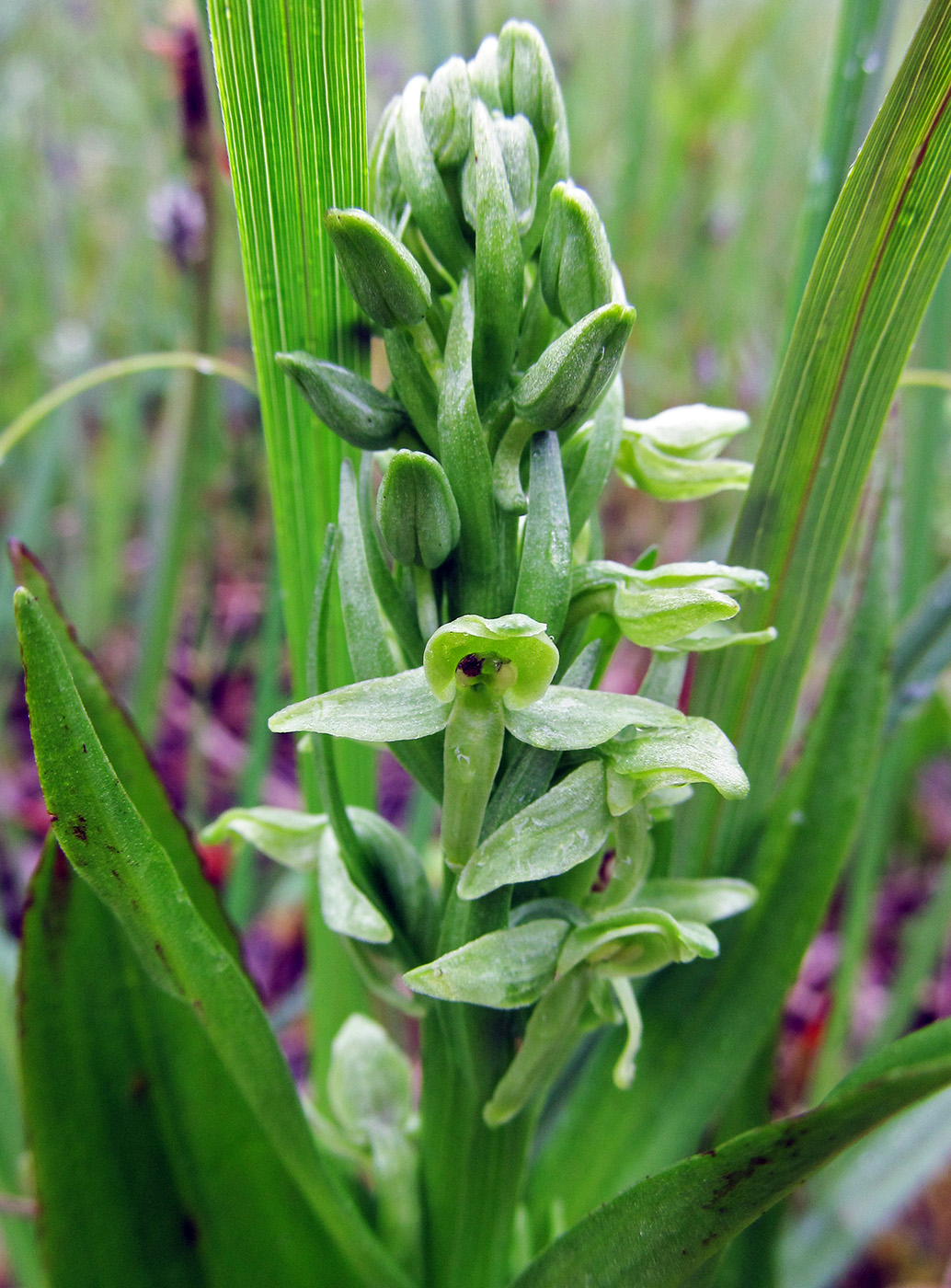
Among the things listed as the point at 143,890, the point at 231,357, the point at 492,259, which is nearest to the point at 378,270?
the point at 492,259

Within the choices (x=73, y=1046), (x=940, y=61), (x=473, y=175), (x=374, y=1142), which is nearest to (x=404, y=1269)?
(x=374, y=1142)

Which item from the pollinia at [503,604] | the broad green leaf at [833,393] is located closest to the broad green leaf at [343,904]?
the pollinia at [503,604]

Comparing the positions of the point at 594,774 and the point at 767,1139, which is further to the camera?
the point at 594,774

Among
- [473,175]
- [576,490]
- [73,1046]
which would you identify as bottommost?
[73,1046]

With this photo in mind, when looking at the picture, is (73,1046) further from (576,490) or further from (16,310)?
(16,310)

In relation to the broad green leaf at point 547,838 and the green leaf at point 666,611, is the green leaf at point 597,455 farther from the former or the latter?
the broad green leaf at point 547,838

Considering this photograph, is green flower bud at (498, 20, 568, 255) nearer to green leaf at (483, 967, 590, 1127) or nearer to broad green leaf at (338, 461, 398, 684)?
broad green leaf at (338, 461, 398, 684)
